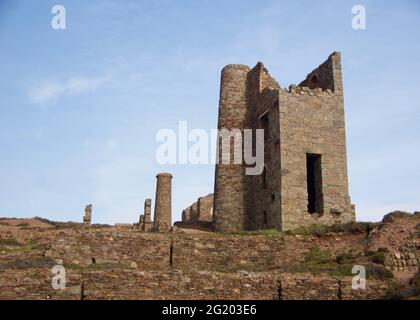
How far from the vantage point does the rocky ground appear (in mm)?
13898

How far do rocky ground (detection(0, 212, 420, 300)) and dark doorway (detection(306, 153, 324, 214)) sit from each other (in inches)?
96.8

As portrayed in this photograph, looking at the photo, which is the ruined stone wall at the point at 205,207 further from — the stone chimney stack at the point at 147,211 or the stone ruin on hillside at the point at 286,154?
the stone ruin on hillside at the point at 286,154

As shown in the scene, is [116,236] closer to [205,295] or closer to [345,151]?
[205,295]

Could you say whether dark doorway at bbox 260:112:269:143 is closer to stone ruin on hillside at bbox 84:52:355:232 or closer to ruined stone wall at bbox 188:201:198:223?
stone ruin on hillside at bbox 84:52:355:232

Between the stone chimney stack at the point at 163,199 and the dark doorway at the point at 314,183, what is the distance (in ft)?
36.0

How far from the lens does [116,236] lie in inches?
700

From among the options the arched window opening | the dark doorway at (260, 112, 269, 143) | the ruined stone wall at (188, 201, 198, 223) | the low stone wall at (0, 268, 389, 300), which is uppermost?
the arched window opening

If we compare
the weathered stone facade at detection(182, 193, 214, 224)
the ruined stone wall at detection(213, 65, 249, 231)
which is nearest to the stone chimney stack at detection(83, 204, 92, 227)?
the weathered stone facade at detection(182, 193, 214, 224)

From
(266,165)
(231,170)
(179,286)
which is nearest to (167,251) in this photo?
(179,286)

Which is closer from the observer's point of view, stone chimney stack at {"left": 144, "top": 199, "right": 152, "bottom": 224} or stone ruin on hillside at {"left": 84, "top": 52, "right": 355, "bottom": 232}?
stone ruin on hillside at {"left": 84, "top": 52, "right": 355, "bottom": 232}

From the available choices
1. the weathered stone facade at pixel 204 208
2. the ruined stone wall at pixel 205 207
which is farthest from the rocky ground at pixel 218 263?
the ruined stone wall at pixel 205 207
